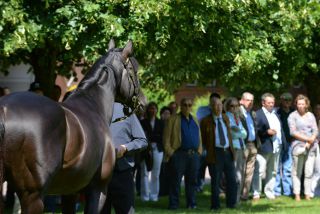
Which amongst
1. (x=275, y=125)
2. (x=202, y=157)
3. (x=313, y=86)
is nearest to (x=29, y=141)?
(x=275, y=125)

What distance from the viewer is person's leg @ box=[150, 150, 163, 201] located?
52.6 ft

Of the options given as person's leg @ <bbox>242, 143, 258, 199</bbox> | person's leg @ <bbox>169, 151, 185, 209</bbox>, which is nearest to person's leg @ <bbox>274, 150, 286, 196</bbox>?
person's leg @ <bbox>242, 143, 258, 199</bbox>

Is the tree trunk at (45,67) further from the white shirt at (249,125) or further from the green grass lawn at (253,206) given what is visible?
the white shirt at (249,125)

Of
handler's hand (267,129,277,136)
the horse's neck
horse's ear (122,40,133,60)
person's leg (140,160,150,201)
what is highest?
horse's ear (122,40,133,60)

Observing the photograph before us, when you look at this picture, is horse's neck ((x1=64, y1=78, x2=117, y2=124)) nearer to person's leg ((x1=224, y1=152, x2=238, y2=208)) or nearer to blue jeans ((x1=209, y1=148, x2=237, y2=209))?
blue jeans ((x1=209, y1=148, x2=237, y2=209))

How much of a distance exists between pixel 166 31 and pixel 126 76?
13.2 feet

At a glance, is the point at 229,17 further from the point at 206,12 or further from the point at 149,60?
the point at 149,60

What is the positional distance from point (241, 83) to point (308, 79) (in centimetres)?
404

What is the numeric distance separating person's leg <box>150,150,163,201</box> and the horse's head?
797 cm

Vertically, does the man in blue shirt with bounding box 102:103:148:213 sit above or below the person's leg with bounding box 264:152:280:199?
above

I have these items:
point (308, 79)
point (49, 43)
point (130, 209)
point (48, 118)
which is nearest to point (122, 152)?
point (130, 209)

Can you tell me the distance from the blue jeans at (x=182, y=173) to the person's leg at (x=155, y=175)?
4.97 feet

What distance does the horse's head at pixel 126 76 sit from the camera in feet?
25.5

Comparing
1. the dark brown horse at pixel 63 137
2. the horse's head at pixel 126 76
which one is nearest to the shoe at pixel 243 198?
the horse's head at pixel 126 76
